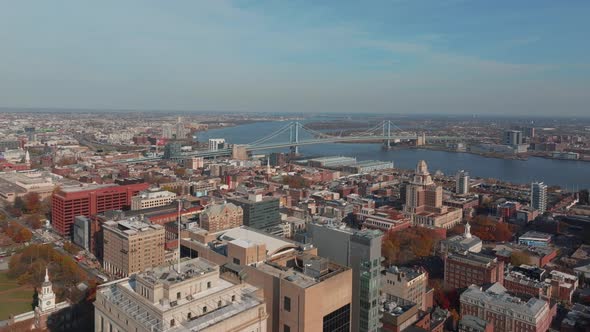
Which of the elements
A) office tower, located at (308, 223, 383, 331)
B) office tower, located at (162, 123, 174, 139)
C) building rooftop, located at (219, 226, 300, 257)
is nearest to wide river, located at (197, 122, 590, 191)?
office tower, located at (162, 123, 174, 139)

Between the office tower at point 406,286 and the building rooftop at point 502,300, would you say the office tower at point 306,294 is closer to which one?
the office tower at point 406,286

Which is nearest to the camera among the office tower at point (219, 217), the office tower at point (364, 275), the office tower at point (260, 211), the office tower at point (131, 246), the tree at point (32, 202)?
the office tower at point (364, 275)

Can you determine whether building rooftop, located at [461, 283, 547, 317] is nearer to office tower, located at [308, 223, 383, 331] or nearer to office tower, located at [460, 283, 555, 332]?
office tower, located at [460, 283, 555, 332]

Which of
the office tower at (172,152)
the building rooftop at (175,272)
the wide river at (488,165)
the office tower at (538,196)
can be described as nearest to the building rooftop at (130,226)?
the building rooftop at (175,272)

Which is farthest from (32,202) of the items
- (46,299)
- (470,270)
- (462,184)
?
(462,184)

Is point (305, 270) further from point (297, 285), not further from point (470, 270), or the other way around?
point (470, 270)

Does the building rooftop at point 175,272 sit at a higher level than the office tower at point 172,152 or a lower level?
higher
